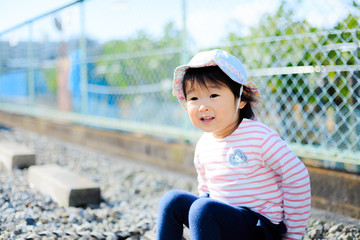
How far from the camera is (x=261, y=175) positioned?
1582 millimetres

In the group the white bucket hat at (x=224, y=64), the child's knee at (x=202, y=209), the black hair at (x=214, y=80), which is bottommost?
the child's knee at (x=202, y=209)

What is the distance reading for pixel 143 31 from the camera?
488 cm

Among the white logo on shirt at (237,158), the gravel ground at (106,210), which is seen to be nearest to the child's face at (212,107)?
the white logo on shirt at (237,158)

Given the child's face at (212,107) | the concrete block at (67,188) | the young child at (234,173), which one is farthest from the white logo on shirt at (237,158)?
the concrete block at (67,188)

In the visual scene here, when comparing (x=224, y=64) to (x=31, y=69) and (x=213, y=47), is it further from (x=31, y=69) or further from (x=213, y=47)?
(x=31, y=69)

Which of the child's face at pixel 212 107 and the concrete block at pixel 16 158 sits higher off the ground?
the child's face at pixel 212 107

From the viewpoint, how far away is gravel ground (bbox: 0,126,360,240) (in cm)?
213

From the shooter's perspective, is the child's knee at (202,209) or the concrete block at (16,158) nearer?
the child's knee at (202,209)

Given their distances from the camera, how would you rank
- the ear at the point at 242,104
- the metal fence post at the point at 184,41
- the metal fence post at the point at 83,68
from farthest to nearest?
the metal fence post at the point at 83,68, the metal fence post at the point at 184,41, the ear at the point at 242,104

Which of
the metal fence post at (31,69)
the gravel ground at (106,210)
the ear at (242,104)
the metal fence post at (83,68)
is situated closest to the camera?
the ear at (242,104)

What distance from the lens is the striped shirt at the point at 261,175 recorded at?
150 cm

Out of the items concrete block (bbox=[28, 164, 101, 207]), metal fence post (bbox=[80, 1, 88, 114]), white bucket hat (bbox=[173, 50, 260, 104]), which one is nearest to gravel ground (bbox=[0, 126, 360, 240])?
concrete block (bbox=[28, 164, 101, 207])

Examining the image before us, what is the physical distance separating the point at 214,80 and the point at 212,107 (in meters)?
0.11

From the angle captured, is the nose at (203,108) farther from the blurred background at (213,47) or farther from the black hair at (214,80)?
the blurred background at (213,47)
